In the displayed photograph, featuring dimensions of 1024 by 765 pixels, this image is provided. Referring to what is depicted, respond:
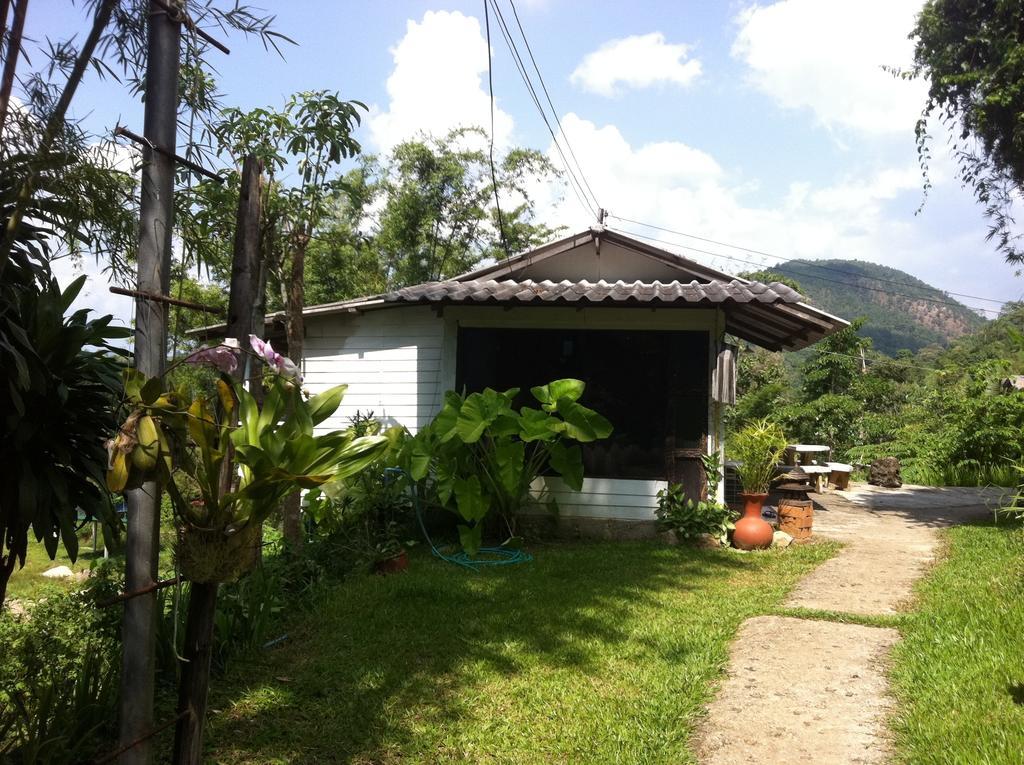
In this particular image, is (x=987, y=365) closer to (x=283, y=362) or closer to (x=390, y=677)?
(x=390, y=677)

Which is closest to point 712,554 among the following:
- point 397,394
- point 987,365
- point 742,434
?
point 742,434

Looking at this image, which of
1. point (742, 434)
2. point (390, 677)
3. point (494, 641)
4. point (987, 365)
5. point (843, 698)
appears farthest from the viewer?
point (987, 365)

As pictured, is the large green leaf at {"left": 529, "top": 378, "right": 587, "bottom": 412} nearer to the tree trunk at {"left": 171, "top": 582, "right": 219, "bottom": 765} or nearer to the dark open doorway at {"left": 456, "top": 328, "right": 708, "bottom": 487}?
the dark open doorway at {"left": 456, "top": 328, "right": 708, "bottom": 487}

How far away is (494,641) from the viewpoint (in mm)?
4605

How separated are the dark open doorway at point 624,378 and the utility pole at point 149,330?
598cm

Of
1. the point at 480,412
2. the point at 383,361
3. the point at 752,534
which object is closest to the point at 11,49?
the point at 480,412

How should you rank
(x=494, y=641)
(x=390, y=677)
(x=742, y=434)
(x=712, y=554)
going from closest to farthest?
(x=390, y=677)
(x=494, y=641)
(x=712, y=554)
(x=742, y=434)

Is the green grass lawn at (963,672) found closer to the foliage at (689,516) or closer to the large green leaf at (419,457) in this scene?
the foliage at (689,516)

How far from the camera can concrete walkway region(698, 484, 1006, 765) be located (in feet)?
10.6

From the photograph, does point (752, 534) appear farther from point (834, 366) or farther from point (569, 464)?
point (834, 366)

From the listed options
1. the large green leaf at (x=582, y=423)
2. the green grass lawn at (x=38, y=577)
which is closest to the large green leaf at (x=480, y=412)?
the large green leaf at (x=582, y=423)

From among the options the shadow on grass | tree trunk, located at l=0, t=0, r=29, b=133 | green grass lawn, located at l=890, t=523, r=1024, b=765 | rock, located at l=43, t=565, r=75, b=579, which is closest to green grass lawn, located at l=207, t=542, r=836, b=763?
the shadow on grass

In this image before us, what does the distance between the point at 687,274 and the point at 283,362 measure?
6693 millimetres

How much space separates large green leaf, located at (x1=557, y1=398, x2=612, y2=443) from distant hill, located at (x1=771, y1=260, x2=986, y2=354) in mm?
70073
